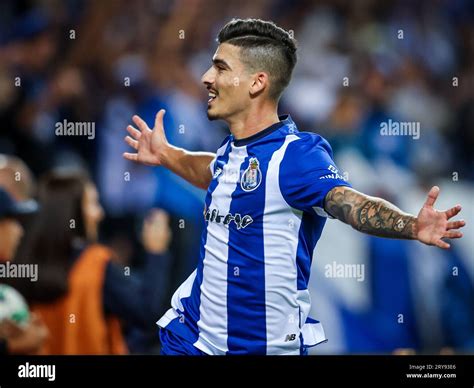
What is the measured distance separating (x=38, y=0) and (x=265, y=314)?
11.7ft

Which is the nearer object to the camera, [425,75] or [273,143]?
[273,143]

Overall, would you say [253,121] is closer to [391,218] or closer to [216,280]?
[216,280]

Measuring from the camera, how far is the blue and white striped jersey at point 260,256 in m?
3.37

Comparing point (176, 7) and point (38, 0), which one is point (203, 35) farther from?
point (38, 0)

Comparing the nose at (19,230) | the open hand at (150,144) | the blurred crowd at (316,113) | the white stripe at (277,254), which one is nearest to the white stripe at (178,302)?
the white stripe at (277,254)

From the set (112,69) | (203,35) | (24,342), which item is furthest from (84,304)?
(203,35)

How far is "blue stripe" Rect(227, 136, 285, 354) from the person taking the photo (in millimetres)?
3387

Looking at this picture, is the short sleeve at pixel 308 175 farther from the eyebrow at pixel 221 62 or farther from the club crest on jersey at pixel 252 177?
the eyebrow at pixel 221 62

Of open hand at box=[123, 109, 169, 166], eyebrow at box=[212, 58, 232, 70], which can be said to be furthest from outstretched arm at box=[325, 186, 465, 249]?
open hand at box=[123, 109, 169, 166]

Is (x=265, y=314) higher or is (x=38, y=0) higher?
(x=38, y=0)

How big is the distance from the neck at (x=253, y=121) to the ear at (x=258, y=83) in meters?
0.06

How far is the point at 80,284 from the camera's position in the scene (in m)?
5.68
